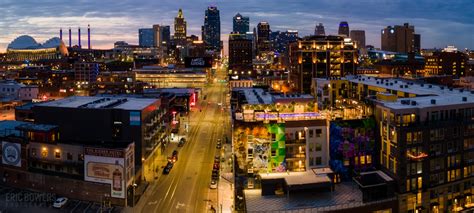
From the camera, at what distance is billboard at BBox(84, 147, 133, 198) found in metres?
45.8

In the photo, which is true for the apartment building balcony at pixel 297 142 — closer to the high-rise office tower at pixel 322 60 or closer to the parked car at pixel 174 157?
the parked car at pixel 174 157

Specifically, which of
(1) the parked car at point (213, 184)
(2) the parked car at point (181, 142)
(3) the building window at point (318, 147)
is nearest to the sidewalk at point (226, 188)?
(1) the parked car at point (213, 184)

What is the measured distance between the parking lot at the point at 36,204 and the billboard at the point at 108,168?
2.28 meters

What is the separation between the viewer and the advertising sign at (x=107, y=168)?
4578 cm

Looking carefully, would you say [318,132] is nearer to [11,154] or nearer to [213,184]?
[213,184]

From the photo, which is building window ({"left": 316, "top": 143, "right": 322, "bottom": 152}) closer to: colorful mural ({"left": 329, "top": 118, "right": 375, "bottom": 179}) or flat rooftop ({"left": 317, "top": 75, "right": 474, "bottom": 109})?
colorful mural ({"left": 329, "top": 118, "right": 375, "bottom": 179})

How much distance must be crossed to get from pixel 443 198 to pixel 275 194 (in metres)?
16.5

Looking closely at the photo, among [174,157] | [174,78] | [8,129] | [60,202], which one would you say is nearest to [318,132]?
[174,157]

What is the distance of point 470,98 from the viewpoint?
162 feet

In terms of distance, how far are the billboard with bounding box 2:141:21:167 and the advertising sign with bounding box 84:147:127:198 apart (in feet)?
31.2

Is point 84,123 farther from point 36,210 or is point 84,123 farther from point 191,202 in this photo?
point 191,202

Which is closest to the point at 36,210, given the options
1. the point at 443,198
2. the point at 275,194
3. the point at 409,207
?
the point at 275,194

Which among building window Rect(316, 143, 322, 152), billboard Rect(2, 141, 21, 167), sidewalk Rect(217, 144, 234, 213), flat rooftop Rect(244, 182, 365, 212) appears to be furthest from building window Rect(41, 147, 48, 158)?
building window Rect(316, 143, 322, 152)

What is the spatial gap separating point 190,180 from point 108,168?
10512 millimetres
